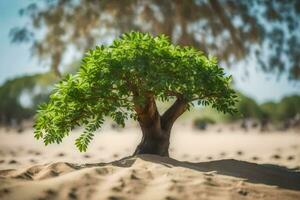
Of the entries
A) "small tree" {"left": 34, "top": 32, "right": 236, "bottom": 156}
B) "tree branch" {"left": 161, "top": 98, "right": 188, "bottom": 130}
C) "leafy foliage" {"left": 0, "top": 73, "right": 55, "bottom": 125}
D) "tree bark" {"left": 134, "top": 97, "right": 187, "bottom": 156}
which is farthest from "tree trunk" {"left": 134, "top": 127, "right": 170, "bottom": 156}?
"leafy foliage" {"left": 0, "top": 73, "right": 55, "bottom": 125}

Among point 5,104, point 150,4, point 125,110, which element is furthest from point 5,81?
point 125,110

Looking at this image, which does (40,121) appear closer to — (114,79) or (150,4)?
(114,79)

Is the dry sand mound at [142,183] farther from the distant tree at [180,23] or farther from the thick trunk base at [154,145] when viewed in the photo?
the distant tree at [180,23]

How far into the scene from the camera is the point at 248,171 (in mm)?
5133

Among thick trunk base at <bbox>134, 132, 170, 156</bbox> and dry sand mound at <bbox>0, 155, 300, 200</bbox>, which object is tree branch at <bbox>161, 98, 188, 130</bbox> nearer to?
thick trunk base at <bbox>134, 132, 170, 156</bbox>

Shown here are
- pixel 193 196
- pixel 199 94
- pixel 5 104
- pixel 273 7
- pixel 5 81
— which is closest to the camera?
pixel 193 196

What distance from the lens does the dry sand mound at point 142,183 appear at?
3.75 m

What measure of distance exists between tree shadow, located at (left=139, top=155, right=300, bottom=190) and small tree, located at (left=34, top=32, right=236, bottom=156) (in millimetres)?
693

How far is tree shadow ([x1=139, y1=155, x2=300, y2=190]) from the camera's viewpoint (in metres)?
4.80

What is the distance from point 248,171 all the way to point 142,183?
5.31ft

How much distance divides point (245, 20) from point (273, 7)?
877mm

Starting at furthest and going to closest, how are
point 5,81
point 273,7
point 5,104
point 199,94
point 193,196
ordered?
point 5,81
point 5,104
point 273,7
point 199,94
point 193,196

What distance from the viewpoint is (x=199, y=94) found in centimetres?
550

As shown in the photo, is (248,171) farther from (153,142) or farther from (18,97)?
(18,97)
